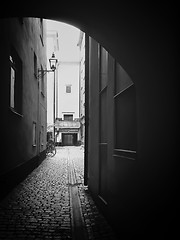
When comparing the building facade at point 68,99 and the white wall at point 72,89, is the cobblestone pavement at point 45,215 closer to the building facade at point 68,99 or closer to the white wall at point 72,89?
the building facade at point 68,99

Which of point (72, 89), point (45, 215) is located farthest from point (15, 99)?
point (72, 89)

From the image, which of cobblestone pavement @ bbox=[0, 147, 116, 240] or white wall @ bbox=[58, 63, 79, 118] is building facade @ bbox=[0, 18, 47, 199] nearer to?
cobblestone pavement @ bbox=[0, 147, 116, 240]

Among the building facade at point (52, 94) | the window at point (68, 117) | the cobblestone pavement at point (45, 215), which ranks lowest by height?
the cobblestone pavement at point (45, 215)

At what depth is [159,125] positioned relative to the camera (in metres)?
2.60

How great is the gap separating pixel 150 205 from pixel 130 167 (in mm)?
776

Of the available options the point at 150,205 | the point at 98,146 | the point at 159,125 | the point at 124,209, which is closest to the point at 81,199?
the point at 98,146

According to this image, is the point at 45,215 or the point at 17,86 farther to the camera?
the point at 17,86

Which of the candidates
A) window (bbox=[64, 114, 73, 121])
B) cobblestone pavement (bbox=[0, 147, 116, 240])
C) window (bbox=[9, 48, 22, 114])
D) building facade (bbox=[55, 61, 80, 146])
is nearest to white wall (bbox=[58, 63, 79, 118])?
building facade (bbox=[55, 61, 80, 146])

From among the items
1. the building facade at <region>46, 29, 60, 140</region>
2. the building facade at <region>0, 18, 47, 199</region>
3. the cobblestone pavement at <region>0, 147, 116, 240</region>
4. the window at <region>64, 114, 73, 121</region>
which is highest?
the building facade at <region>46, 29, 60, 140</region>

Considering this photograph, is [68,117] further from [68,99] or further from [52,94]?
[52,94]

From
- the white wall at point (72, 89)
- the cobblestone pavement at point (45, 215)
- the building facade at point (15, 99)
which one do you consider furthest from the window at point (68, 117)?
the cobblestone pavement at point (45, 215)

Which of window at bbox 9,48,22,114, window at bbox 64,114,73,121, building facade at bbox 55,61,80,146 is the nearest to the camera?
window at bbox 9,48,22,114

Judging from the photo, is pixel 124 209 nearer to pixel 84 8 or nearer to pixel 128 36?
pixel 128 36

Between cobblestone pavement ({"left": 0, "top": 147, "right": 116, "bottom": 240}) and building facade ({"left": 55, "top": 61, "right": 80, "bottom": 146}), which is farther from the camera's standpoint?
building facade ({"left": 55, "top": 61, "right": 80, "bottom": 146})
